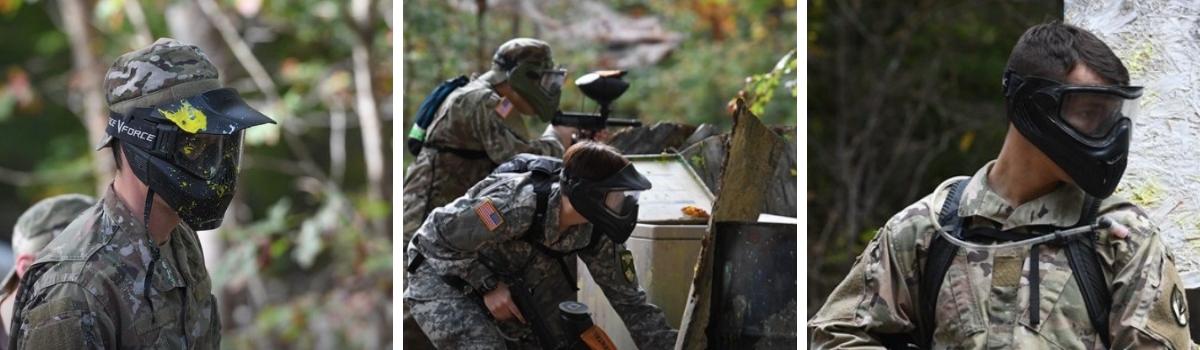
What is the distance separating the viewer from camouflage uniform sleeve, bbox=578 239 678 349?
183 inches

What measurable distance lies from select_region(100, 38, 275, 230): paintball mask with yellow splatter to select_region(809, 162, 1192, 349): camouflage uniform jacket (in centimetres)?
140

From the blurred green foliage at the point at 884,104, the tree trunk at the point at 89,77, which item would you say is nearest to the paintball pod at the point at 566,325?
the blurred green foliage at the point at 884,104

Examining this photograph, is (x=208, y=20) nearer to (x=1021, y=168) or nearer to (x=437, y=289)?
(x=437, y=289)

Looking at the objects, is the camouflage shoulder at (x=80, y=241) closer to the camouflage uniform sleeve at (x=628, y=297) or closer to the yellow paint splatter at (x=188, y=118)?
the yellow paint splatter at (x=188, y=118)

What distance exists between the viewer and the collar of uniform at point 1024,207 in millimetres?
2844

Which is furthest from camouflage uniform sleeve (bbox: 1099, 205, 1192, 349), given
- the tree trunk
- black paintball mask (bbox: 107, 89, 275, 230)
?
the tree trunk

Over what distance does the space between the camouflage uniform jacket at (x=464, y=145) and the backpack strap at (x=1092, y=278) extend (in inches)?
107

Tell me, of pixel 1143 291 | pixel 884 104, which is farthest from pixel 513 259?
pixel 884 104

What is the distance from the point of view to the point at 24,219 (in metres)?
5.46

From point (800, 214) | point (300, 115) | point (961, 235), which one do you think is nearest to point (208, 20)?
point (300, 115)

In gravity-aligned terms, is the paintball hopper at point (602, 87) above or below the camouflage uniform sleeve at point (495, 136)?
above

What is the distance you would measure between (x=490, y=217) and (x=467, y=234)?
11 centimetres

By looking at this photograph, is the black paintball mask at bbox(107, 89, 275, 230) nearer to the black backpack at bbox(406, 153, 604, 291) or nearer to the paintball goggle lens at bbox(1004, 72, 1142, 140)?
the black backpack at bbox(406, 153, 604, 291)

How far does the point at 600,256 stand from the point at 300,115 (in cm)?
597
